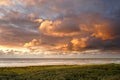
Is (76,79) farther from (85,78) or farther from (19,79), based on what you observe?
(19,79)

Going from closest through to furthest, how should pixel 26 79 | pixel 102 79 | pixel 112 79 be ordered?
pixel 112 79 → pixel 102 79 → pixel 26 79

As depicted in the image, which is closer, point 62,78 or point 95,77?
point 62,78

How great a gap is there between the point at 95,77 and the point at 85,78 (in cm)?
181

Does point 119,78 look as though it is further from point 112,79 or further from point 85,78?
point 85,78

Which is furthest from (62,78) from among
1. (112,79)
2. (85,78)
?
(112,79)

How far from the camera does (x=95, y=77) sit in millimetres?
49031

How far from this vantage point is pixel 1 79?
46.9 metres

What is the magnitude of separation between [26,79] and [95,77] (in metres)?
10.5

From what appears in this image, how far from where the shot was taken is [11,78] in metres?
48.4

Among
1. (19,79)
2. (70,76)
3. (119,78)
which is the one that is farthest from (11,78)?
(119,78)

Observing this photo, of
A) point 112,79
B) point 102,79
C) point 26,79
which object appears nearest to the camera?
point 112,79

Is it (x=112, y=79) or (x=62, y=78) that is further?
(x=62, y=78)

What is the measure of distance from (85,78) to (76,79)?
5.05 ft

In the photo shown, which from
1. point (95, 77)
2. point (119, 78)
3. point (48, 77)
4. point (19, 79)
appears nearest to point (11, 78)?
point (19, 79)
